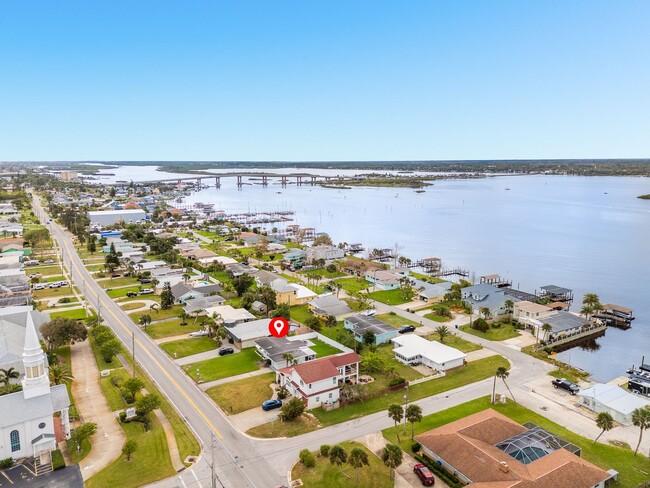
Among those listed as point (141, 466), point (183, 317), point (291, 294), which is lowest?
point (141, 466)

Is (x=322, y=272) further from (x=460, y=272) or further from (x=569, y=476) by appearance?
(x=569, y=476)

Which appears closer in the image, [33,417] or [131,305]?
[33,417]

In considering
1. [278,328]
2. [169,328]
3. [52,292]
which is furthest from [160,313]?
[52,292]

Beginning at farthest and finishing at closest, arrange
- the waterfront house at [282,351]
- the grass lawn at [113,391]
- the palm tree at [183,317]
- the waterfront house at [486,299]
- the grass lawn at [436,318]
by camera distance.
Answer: the waterfront house at [486,299]
the grass lawn at [436,318]
the palm tree at [183,317]
the waterfront house at [282,351]
the grass lawn at [113,391]

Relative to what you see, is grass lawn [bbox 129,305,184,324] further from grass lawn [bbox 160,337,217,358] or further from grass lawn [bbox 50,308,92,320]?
grass lawn [bbox 160,337,217,358]

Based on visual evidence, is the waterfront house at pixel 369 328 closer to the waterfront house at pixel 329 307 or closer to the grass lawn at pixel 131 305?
the waterfront house at pixel 329 307

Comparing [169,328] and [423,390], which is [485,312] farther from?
[169,328]

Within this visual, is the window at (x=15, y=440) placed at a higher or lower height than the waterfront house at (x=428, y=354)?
higher

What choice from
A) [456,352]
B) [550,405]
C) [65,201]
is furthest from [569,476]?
[65,201]

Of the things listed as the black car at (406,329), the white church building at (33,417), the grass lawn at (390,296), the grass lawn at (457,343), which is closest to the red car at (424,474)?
the grass lawn at (457,343)
